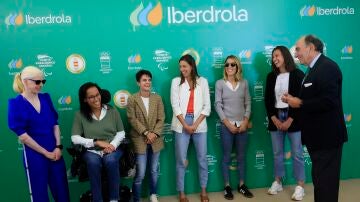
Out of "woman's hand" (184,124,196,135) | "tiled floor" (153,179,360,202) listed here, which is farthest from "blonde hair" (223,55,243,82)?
"tiled floor" (153,179,360,202)

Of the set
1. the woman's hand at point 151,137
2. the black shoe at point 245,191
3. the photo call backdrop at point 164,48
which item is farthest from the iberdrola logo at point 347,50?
the woman's hand at point 151,137

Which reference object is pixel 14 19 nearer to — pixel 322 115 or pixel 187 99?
pixel 187 99

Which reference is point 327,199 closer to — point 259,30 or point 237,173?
point 237,173

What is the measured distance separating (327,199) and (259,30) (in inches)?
82.2

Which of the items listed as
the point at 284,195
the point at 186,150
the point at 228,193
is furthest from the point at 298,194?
the point at 186,150

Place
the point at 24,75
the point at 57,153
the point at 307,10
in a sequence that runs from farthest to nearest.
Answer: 1. the point at 307,10
2. the point at 57,153
3. the point at 24,75

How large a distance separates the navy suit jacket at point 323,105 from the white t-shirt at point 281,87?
89 centimetres

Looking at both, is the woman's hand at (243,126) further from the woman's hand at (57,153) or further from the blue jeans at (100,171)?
the woman's hand at (57,153)

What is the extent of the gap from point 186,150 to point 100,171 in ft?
3.21

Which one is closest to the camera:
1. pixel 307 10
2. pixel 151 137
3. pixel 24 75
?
pixel 24 75

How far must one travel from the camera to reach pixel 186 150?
353 centimetres

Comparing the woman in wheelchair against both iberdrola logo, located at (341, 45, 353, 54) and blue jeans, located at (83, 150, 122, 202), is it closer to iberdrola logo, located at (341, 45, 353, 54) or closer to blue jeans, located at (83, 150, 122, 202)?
blue jeans, located at (83, 150, 122, 202)

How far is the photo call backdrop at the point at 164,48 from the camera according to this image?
3473mm

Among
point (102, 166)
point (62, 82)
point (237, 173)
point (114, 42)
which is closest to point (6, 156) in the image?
point (62, 82)
